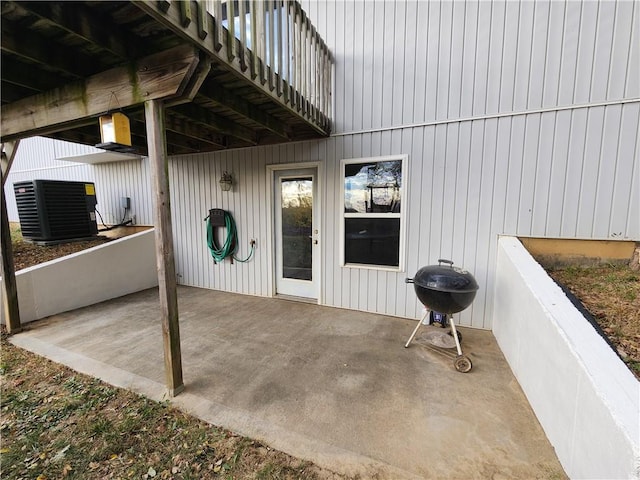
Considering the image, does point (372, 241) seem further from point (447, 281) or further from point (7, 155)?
point (7, 155)

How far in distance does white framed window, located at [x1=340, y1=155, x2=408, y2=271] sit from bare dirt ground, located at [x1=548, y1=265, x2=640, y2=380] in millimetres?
1671

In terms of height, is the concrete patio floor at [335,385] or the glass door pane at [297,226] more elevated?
the glass door pane at [297,226]

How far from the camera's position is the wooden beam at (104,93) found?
1.78 metres

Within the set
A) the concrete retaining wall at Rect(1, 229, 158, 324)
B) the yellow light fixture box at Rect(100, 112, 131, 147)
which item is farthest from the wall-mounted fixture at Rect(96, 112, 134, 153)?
the concrete retaining wall at Rect(1, 229, 158, 324)

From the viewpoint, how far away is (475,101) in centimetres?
297

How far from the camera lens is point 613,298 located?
2.12 metres

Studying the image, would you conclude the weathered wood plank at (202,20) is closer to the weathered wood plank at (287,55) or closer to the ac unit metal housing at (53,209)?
the weathered wood plank at (287,55)

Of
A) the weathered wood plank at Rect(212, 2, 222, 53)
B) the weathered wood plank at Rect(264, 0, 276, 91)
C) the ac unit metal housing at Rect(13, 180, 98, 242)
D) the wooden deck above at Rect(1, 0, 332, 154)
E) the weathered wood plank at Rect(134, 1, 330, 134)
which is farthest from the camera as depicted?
the ac unit metal housing at Rect(13, 180, 98, 242)

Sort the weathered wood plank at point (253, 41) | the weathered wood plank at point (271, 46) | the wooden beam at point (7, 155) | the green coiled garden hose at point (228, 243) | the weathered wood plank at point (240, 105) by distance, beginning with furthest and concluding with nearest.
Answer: the green coiled garden hose at point (228, 243) → the wooden beam at point (7, 155) → the weathered wood plank at point (240, 105) → the weathered wood plank at point (271, 46) → the weathered wood plank at point (253, 41)

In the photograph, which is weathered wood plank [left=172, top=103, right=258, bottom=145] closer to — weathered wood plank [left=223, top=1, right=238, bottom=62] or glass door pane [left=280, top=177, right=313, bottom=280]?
glass door pane [left=280, top=177, right=313, bottom=280]

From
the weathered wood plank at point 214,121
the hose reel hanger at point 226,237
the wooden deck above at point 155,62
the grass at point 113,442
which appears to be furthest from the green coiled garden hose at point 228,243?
the grass at point 113,442

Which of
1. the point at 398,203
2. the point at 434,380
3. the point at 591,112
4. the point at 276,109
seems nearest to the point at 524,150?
the point at 591,112

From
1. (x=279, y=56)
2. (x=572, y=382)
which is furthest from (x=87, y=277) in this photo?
(x=572, y=382)

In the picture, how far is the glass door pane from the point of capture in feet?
13.2
